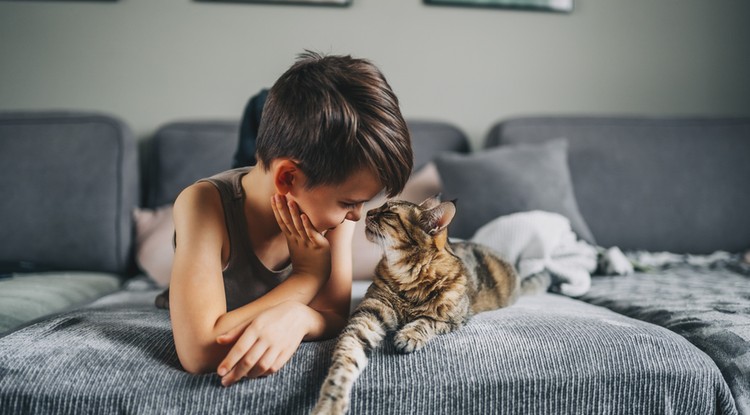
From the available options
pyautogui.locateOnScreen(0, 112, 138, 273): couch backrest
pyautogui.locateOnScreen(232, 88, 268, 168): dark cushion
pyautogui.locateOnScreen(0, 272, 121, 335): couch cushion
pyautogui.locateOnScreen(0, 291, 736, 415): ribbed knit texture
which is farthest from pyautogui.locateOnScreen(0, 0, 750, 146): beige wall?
pyautogui.locateOnScreen(0, 291, 736, 415): ribbed knit texture

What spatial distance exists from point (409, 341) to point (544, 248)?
77cm

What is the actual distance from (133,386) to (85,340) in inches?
6.7

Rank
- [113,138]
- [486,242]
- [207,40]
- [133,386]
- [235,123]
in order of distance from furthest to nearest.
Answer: [207,40]
[235,123]
[113,138]
[486,242]
[133,386]

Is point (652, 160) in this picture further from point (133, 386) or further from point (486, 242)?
point (133, 386)

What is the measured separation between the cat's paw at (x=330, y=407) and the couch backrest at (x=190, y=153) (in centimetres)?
124

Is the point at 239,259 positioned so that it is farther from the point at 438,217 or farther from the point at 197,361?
the point at 438,217

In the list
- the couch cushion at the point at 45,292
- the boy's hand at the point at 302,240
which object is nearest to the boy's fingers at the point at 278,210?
the boy's hand at the point at 302,240

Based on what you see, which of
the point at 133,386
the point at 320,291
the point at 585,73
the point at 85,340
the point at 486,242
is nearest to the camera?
the point at 133,386

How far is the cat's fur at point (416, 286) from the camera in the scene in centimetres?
91

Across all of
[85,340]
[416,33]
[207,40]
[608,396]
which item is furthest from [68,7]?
[608,396]

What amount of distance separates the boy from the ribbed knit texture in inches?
1.6

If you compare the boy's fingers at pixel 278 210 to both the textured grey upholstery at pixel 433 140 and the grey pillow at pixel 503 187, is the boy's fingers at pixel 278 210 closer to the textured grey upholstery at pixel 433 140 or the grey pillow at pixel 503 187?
the grey pillow at pixel 503 187

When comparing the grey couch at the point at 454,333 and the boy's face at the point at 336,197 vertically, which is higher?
the boy's face at the point at 336,197

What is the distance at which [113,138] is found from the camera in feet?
6.01
